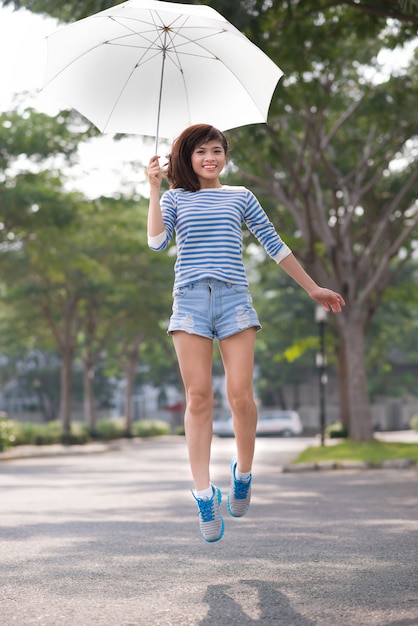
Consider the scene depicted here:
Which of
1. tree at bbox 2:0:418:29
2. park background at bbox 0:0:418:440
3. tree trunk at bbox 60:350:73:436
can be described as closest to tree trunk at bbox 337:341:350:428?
park background at bbox 0:0:418:440

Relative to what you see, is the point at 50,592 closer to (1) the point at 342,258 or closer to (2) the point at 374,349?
(1) the point at 342,258

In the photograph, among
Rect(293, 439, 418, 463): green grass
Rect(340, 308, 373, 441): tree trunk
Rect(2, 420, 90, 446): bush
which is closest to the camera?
Rect(293, 439, 418, 463): green grass

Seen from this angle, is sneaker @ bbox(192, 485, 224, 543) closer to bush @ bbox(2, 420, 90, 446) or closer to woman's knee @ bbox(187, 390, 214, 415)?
woman's knee @ bbox(187, 390, 214, 415)

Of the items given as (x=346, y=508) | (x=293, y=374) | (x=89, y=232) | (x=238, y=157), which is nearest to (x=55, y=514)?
(x=346, y=508)

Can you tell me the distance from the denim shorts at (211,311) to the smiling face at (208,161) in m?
0.57

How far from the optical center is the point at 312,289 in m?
5.02

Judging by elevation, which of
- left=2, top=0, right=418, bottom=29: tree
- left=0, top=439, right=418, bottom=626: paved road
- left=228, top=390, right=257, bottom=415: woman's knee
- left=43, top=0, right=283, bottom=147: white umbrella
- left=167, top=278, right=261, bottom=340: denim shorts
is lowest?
left=0, top=439, right=418, bottom=626: paved road

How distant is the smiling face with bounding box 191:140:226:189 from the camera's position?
16.7ft

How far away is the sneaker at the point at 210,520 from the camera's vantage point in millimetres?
4746

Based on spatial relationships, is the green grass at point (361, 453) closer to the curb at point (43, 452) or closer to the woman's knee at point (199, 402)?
the curb at point (43, 452)

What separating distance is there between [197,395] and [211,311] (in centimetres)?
42

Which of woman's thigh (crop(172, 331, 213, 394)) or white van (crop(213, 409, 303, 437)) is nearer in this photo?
woman's thigh (crop(172, 331, 213, 394))

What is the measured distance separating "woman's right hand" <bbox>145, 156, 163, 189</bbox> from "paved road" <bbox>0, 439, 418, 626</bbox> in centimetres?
189

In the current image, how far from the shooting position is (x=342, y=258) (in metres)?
22.4
